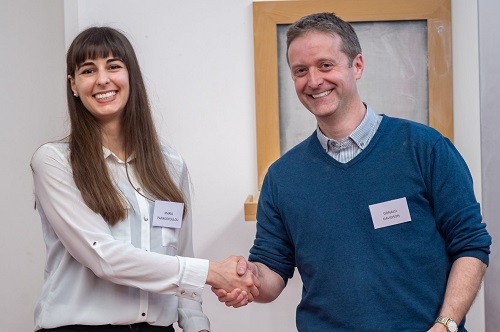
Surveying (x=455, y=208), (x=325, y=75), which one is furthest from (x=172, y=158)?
(x=455, y=208)

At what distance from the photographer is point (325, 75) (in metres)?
2.00

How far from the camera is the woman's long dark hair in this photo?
194cm

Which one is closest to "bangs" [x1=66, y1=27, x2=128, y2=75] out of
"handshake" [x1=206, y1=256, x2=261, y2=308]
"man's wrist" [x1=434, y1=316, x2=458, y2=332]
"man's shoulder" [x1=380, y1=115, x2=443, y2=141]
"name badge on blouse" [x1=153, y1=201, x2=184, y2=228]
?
"name badge on blouse" [x1=153, y1=201, x2=184, y2=228]

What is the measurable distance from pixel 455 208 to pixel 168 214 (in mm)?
846

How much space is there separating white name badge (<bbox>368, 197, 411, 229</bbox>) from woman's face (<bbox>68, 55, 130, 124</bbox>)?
2.76ft

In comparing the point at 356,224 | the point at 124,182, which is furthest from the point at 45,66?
A: the point at 356,224

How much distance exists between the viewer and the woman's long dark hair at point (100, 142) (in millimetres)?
1943

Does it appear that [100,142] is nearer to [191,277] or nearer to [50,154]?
[50,154]

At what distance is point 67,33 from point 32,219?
990 millimetres

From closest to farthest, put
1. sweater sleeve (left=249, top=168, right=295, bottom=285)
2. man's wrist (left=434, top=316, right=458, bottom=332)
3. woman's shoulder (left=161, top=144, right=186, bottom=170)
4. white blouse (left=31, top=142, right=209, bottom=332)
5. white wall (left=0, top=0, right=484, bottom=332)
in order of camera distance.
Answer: man's wrist (left=434, top=316, right=458, bottom=332) < white blouse (left=31, top=142, right=209, bottom=332) < sweater sleeve (left=249, top=168, right=295, bottom=285) < woman's shoulder (left=161, top=144, right=186, bottom=170) < white wall (left=0, top=0, right=484, bottom=332)

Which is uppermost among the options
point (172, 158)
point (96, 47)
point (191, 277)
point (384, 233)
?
point (96, 47)

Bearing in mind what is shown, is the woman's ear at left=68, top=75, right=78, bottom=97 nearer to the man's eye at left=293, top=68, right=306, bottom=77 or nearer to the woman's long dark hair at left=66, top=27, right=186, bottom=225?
the woman's long dark hair at left=66, top=27, right=186, bottom=225

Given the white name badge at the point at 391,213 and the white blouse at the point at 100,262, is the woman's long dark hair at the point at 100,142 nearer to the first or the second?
the white blouse at the point at 100,262

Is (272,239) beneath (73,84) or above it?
beneath
